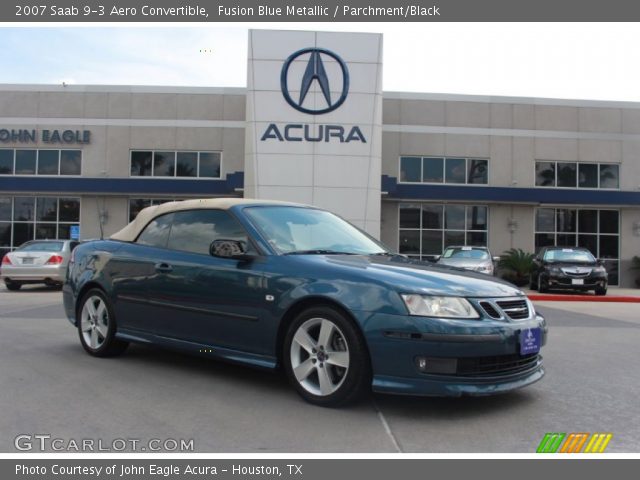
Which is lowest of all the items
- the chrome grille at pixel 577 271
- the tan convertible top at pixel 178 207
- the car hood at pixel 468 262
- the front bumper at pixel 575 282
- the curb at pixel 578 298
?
the curb at pixel 578 298

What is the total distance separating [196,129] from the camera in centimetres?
2459

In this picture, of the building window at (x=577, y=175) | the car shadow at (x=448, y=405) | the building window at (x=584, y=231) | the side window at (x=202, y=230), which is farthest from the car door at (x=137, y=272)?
the building window at (x=577, y=175)

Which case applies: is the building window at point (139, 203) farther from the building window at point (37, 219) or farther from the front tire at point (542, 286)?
the front tire at point (542, 286)

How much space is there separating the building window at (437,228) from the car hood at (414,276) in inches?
773

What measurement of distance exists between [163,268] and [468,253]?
1434 centimetres

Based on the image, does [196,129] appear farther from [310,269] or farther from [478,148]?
[310,269]

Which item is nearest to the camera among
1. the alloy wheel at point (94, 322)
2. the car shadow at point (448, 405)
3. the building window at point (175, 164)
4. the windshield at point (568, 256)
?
the car shadow at point (448, 405)

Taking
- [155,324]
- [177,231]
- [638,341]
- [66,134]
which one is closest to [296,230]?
[177,231]

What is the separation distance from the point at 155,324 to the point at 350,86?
17101 mm

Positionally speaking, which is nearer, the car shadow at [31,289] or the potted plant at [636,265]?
the car shadow at [31,289]

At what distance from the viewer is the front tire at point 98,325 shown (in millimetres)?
6070

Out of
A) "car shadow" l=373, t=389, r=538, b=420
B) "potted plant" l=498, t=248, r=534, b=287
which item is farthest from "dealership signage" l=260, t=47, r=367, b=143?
"car shadow" l=373, t=389, r=538, b=420

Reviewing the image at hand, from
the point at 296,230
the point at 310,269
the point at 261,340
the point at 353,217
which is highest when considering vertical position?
the point at 353,217

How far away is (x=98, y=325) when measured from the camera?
20.4 feet
